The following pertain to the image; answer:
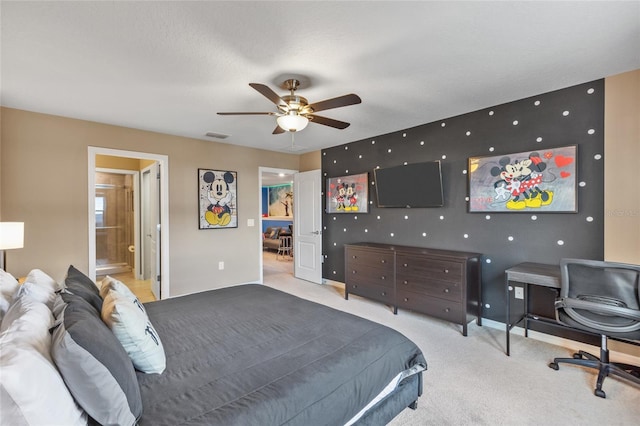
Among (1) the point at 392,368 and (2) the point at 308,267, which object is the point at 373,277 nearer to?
(2) the point at 308,267

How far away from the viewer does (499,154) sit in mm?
3203

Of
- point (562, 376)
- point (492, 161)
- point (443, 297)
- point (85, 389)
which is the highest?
point (492, 161)

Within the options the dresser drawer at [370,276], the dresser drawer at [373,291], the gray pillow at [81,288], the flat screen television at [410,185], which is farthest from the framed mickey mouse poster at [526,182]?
the gray pillow at [81,288]

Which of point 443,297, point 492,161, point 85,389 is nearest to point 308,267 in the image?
point 443,297

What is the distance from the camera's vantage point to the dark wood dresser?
3.14m

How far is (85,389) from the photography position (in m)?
0.98

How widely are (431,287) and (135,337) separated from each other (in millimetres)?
2946

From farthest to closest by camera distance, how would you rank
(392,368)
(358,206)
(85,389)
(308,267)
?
(308,267) < (358,206) < (392,368) < (85,389)

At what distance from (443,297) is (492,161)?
160 cm

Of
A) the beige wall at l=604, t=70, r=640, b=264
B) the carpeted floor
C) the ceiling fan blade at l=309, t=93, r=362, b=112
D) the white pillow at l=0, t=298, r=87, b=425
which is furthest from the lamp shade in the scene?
the beige wall at l=604, t=70, r=640, b=264

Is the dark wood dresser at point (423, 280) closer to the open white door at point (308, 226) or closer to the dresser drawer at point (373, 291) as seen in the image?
the dresser drawer at point (373, 291)

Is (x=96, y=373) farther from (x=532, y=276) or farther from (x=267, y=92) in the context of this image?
(x=532, y=276)

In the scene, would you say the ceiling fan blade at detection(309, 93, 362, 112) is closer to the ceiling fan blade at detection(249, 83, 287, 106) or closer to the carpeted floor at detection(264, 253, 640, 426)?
the ceiling fan blade at detection(249, 83, 287, 106)

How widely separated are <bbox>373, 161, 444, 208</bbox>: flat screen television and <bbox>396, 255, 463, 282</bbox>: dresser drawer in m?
0.79
